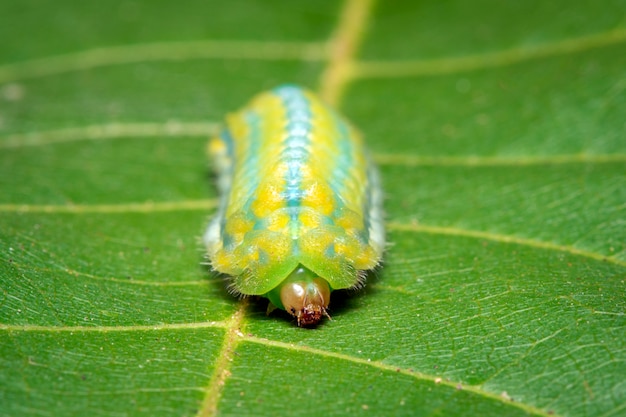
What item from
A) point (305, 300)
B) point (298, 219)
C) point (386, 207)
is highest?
point (386, 207)

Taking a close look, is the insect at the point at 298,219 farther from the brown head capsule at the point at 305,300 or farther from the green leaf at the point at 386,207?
the green leaf at the point at 386,207

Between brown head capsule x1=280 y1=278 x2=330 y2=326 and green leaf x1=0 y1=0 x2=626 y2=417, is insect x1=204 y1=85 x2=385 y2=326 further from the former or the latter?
green leaf x1=0 y1=0 x2=626 y2=417

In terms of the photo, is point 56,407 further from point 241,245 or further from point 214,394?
point 241,245

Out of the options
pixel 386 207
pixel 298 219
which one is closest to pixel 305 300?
pixel 298 219

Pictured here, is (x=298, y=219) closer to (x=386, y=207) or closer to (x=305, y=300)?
(x=305, y=300)

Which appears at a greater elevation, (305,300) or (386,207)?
(386,207)

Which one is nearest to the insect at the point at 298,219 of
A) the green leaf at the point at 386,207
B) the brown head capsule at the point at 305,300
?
the brown head capsule at the point at 305,300
